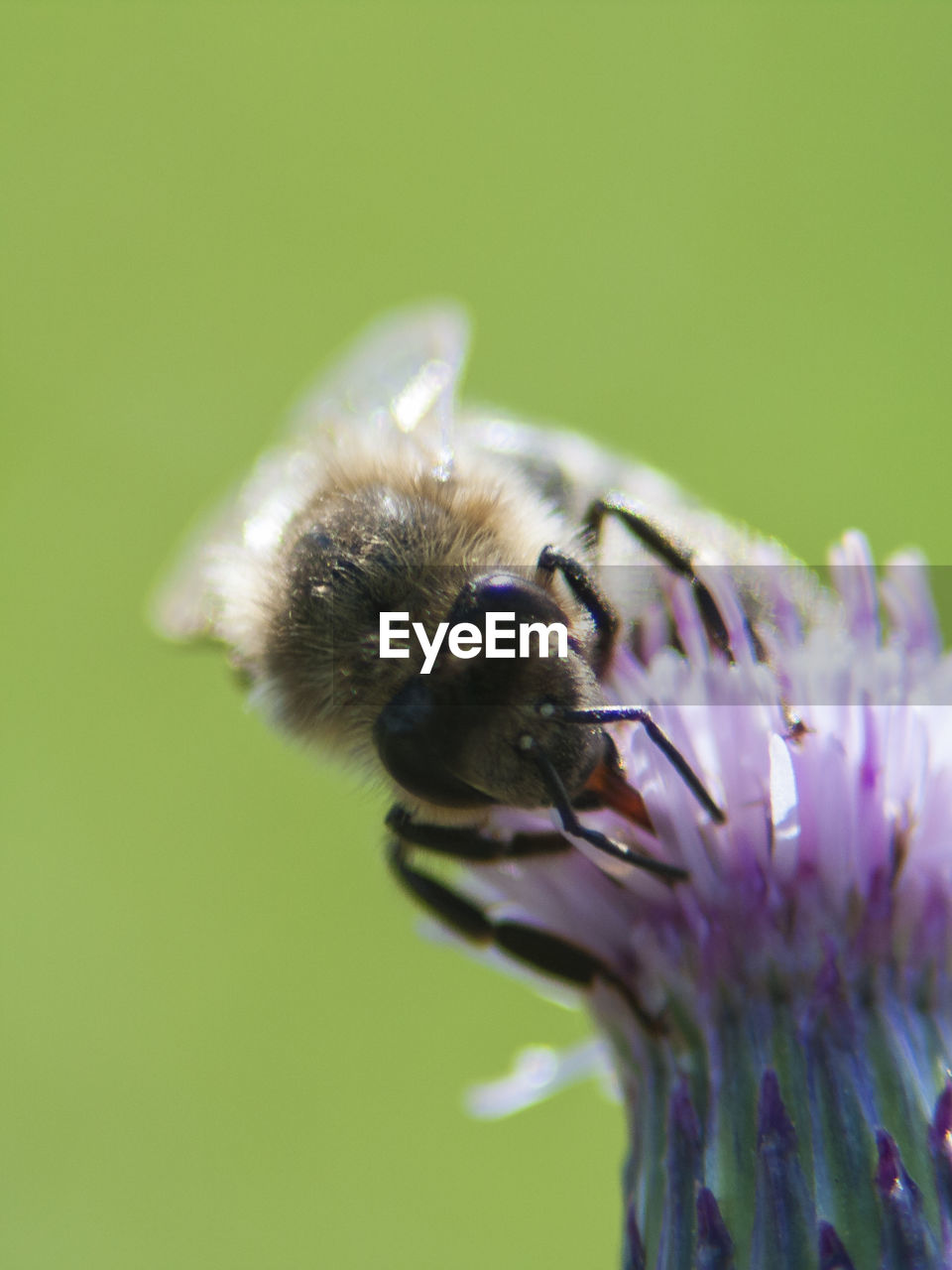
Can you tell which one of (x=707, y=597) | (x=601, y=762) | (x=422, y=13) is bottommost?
(x=601, y=762)

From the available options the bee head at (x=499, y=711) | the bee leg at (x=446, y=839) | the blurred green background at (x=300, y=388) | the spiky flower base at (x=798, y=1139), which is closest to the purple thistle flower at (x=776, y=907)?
the spiky flower base at (x=798, y=1139)

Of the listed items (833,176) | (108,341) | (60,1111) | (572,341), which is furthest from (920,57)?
(60,1111)

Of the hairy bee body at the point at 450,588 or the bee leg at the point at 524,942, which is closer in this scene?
the hairy bee body at the point at 450,588

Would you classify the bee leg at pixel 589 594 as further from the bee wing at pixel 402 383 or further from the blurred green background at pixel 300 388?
the blurred green background at pixel 300 388

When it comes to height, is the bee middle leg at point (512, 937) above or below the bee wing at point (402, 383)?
below

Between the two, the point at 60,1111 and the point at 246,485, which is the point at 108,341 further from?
the point at 246,485
